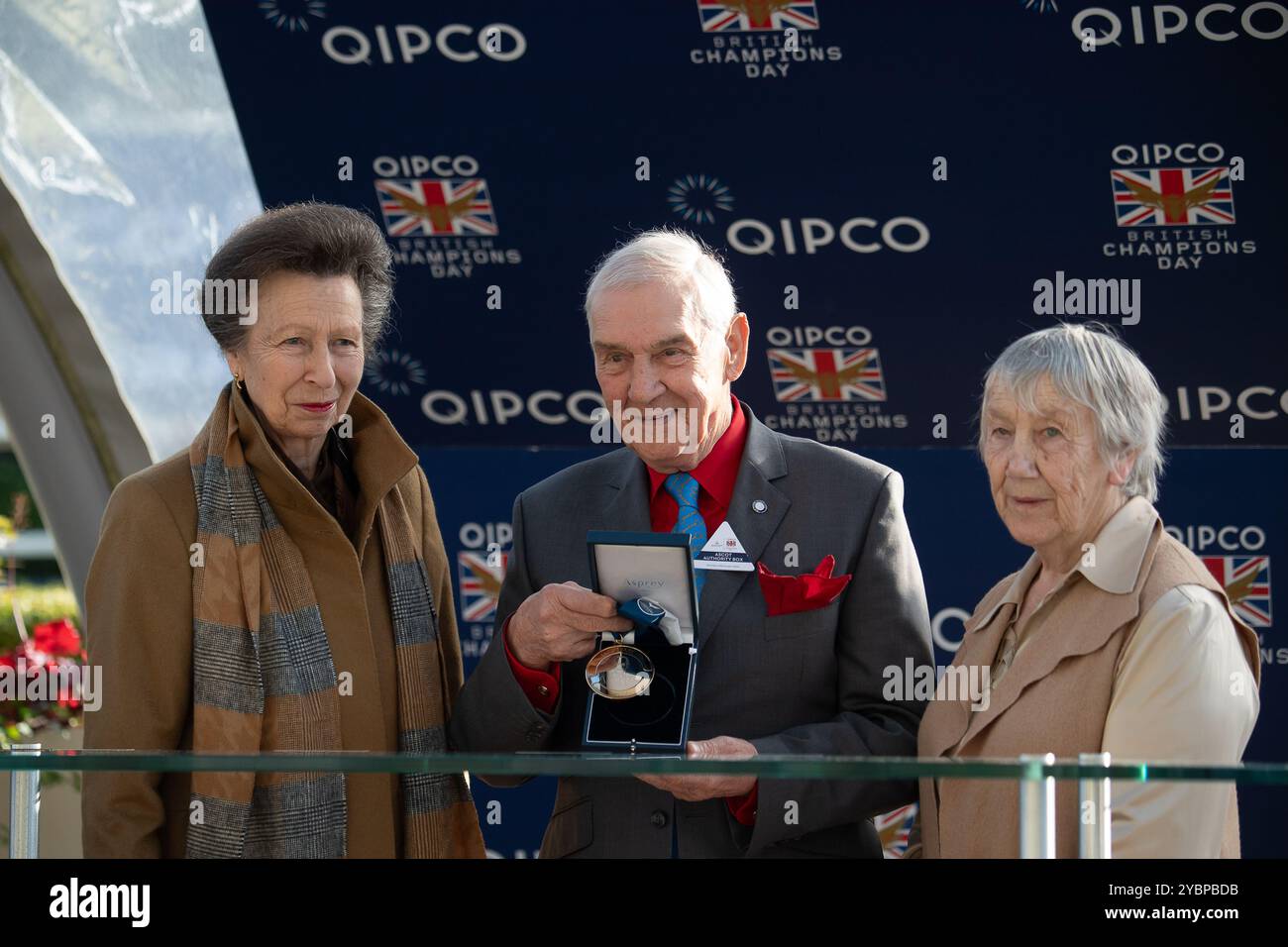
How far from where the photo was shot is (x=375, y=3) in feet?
16.2

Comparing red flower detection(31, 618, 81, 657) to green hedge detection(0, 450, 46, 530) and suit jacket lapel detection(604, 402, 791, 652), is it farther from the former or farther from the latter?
green hedge detection(0, 450, 46, 530)

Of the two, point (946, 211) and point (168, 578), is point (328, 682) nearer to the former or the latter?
point (168, 578)

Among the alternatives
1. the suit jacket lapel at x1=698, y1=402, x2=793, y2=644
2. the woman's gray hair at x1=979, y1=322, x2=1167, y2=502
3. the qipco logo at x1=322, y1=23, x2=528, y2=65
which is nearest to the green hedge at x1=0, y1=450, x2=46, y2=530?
Result: the qipco logo at x1=322, y1=23, x2=528, y2=65

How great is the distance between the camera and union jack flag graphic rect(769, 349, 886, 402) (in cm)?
514

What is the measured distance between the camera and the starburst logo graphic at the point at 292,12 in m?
4.94

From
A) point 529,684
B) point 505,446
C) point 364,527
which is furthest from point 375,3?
point 529,684

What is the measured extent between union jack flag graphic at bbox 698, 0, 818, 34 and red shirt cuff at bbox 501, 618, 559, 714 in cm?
275

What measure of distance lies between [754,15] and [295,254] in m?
2.46

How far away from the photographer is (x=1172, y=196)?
190 inches

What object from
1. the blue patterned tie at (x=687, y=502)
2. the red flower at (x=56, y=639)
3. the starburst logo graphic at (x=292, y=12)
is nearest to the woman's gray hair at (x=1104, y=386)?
the blue patterned tie at (x=687, y=502)

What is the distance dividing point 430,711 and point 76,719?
3.91 m

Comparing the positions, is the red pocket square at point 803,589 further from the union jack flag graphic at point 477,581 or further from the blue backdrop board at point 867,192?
the union jack flag graphic at point 477,581

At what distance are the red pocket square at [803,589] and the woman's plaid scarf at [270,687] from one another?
695 mm

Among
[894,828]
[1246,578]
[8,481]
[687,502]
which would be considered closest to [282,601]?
[687,502]
